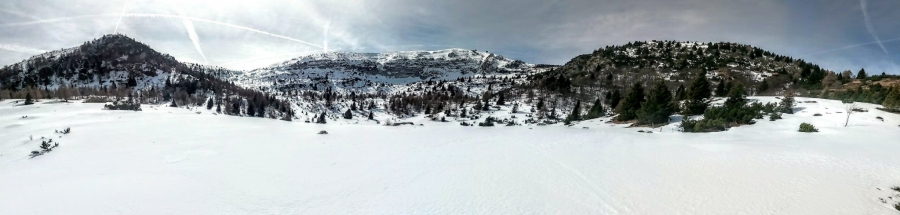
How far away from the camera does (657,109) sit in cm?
2753

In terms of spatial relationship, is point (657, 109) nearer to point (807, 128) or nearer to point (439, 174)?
point (807, 128)

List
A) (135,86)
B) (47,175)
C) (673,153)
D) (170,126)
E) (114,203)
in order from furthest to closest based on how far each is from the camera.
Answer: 1. (135,86)
2. (170,126)
3. (673,153)
4. (47,175)
5. (114,203)

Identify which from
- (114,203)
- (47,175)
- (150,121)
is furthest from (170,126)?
(114,203)

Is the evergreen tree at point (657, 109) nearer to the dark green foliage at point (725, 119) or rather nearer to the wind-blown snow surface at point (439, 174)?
the dark green foliage at point (725, 119)

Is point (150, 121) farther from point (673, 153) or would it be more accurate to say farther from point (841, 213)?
point (841, 213)

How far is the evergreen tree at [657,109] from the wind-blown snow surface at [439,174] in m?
8.79

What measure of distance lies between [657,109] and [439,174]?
75.3ft

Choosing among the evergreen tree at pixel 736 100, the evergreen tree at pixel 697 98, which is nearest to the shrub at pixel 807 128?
the evergreen tree at pixel 736 100

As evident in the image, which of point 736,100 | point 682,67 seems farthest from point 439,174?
point 682,67

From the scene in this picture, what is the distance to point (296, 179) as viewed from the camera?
11234 millimetres

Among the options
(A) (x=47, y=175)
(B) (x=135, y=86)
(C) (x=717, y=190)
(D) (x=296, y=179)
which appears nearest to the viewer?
(C) (x=717, y=190)

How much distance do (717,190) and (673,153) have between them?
5.81 m

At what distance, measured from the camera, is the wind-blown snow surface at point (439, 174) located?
8.61m

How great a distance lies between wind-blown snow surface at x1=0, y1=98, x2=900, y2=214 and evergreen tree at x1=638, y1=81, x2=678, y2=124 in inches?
346
